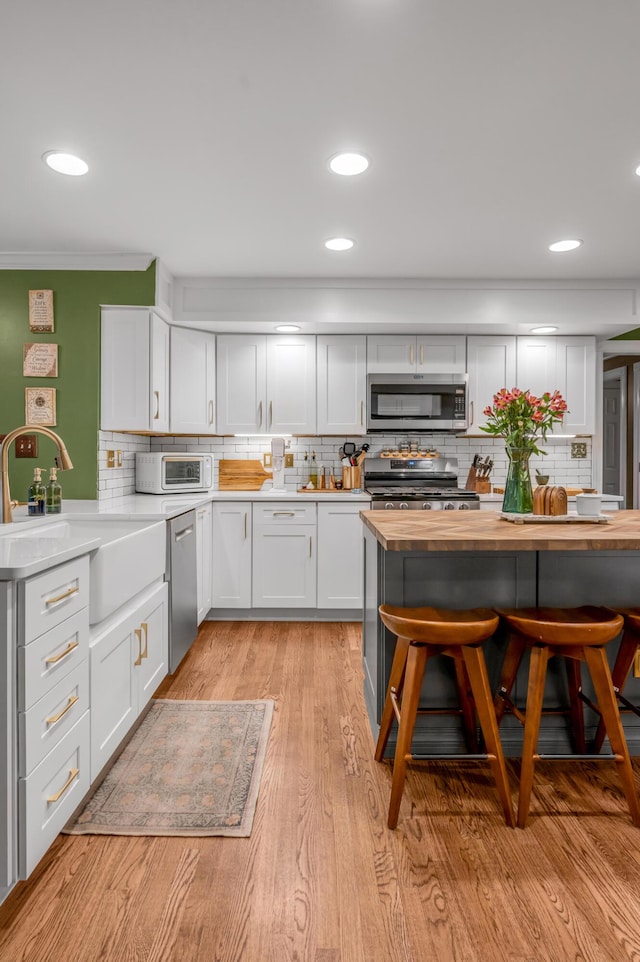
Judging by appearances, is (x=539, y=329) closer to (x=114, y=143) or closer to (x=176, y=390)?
(x=176, y=390)

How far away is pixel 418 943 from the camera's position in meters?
1.39

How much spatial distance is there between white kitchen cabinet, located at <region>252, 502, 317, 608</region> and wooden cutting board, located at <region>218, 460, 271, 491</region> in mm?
621

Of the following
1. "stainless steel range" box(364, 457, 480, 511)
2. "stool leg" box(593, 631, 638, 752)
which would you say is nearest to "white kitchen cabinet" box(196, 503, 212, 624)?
"stainless steel range" box(364, 457, 480, 511)

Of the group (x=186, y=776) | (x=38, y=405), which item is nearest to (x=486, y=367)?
(x=38, y=405)

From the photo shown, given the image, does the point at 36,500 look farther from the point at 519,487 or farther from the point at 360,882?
the point at 519,487

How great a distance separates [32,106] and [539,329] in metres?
3.55

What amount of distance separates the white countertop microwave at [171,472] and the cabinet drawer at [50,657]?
222 cm

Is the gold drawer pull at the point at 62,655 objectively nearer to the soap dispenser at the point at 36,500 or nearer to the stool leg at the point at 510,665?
the soap dispenser at the point at 36,500

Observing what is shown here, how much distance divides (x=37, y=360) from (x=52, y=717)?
251 cm

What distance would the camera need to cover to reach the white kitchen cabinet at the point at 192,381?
4.07 metres

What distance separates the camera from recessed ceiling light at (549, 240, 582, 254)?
130 inches

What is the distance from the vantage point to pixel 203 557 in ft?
12.9

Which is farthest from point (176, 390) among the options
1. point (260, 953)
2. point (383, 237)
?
point (260, 953)

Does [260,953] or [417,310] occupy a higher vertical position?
[417,310]
